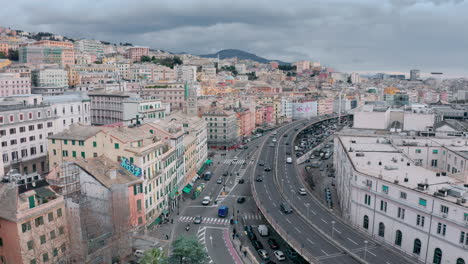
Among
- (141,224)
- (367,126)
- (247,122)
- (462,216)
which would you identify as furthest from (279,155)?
(462,216)

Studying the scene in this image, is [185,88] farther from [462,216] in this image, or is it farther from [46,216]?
[462,216]

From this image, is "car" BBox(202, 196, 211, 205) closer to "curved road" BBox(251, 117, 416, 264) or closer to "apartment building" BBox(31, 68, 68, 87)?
"curved road" BBox(251, 117, 416, 264)

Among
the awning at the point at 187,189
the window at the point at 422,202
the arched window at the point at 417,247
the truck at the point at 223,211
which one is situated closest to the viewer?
the window at the point at 422,202

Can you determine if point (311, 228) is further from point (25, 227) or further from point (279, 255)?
point (25, 227)

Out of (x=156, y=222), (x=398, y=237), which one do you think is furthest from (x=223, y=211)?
(x=398, y=237)

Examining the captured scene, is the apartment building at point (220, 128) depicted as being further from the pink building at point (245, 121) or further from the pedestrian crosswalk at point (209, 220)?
the pedestrian crosswalk at point (209, 220)

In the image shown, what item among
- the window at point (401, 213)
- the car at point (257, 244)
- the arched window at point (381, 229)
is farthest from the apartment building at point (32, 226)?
the window at point (401, 213)
